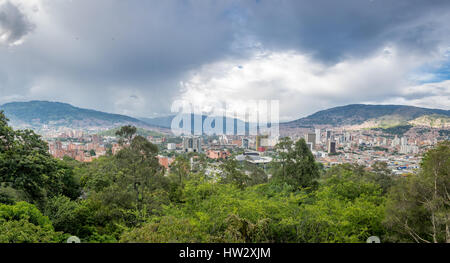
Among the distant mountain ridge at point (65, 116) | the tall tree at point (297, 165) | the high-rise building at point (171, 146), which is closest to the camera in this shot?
the tall tree at point (297, 165)

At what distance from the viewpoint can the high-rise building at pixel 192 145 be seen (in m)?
14.7

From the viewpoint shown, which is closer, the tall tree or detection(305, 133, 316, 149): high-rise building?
the tall tree

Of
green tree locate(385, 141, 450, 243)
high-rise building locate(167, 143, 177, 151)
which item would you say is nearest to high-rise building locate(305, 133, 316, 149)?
high-rise building locate(167, 143, 177, 151)

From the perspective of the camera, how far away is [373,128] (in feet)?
77.5

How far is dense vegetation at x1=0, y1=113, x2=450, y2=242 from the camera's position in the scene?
3969mm

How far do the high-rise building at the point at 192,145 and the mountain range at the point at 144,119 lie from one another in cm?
248

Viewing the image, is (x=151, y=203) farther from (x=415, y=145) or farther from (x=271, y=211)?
(x=415, y=145)

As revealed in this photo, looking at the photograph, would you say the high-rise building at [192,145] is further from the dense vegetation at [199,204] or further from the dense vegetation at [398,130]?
the dense vegetation at [398,130]

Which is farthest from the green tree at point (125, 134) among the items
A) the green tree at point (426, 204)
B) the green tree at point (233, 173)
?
the green tree at point (426, 204)

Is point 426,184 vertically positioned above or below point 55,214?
above

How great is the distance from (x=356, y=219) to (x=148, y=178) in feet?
23.2

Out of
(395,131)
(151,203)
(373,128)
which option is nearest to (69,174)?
(151,203)

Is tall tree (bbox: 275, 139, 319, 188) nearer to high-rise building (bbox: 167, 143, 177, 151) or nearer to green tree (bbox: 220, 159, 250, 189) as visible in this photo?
green tree (bbox: 220, 159, 250, 189)

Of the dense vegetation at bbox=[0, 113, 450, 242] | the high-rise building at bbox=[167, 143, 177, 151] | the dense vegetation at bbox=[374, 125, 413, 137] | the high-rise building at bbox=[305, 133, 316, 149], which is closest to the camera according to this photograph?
the dense vegetation at bbox=[0, 113, 450, 242]
